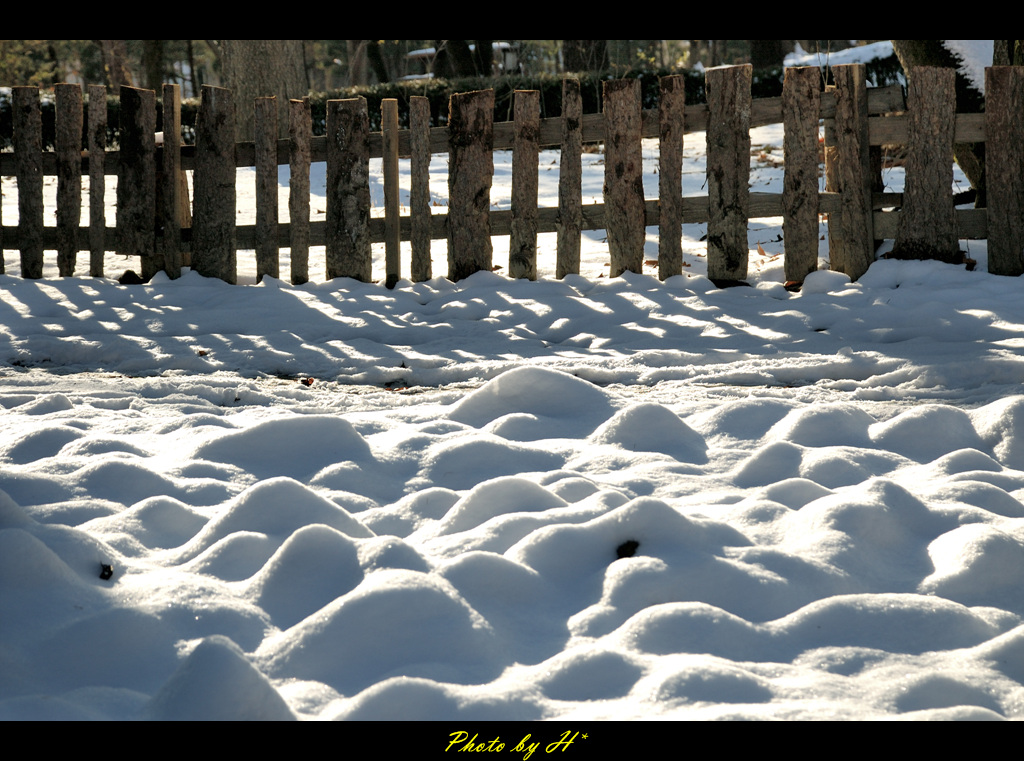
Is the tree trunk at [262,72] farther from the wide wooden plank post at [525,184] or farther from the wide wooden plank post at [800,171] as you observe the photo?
the wide wooden plank post at [800,171]

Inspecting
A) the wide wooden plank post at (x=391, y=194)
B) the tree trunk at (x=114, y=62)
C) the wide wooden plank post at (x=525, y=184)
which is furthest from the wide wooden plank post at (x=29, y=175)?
the tree trunk at (x=114, y=62)

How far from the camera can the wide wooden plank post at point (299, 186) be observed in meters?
6.23

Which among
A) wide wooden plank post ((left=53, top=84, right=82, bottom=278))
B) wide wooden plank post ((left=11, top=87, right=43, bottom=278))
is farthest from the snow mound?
wide wooden plank post ((left=11, top=87, right=43, bottom=278))

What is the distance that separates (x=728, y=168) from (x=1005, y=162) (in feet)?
5.74

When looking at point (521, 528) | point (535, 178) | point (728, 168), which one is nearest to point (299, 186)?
point (535, 178)

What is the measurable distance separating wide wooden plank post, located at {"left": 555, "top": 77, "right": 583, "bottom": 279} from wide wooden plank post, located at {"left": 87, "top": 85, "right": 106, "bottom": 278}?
3477 millimetres

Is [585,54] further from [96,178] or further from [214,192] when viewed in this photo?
[96,178]

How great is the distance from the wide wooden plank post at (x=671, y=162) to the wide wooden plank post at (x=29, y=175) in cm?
466

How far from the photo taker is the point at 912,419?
3.11 meters

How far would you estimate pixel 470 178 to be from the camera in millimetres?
6164

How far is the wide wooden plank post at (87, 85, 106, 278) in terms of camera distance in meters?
6.50
